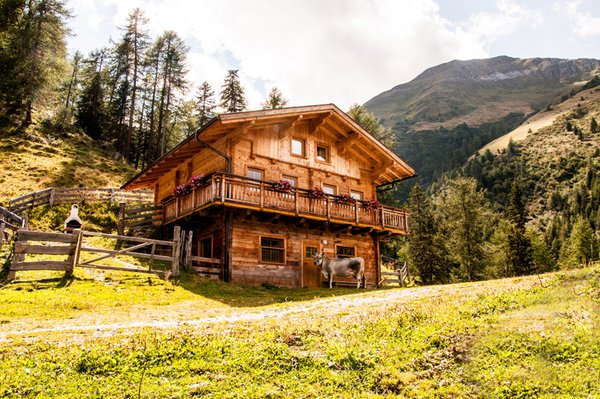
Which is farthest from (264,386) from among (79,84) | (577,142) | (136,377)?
(577,142)

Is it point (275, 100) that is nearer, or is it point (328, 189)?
point (328, 189)

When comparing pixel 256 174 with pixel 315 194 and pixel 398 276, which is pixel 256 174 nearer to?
pixel 315 194

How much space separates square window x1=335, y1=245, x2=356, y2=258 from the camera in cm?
2833

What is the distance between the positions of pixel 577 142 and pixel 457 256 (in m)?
172

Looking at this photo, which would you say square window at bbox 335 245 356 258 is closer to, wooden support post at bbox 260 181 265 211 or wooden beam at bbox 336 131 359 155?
wooden beam at bbox 336 131 359 155

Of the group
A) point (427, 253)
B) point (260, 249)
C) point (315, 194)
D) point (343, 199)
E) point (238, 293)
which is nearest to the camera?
point (238, 293)

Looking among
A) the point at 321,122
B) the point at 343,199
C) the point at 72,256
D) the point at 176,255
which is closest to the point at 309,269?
the point at 343,199

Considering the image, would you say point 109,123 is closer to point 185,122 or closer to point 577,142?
point 185,122

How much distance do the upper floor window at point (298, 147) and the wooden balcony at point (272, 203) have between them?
3.81 metres

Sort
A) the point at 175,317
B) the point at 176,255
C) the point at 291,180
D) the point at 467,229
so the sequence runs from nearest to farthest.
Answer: the point at 175,317
the point at 176,255
the point at 291,180
the point at 467,229

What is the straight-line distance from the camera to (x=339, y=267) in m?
25.5

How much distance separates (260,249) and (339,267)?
4.49 metres

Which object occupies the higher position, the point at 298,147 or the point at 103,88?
the point at 103,88

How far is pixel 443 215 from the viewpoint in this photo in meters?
55.7
